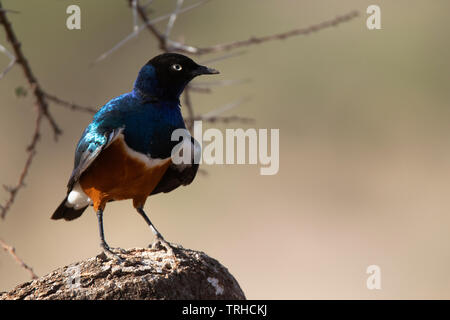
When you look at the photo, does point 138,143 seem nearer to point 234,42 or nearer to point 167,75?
point 167,75

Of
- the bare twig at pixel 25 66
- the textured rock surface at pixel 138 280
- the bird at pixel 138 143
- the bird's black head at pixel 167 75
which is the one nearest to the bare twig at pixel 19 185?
the bare twig at pixel 25 66

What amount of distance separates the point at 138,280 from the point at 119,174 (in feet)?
3.45

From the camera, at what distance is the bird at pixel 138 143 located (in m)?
4.93

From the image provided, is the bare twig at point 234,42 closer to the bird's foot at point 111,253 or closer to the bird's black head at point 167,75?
the bird's black head at point 167,75

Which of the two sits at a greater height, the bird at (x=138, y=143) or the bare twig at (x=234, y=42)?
the bare twig at (x=234, y=42)

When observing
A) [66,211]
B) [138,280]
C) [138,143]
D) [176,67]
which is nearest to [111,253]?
[138,280]

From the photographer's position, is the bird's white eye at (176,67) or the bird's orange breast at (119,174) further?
the bird's white eye at (176,67)

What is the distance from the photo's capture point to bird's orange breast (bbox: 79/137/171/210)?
16.1 ft

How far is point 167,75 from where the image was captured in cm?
532

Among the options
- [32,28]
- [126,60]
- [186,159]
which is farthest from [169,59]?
[32,28]

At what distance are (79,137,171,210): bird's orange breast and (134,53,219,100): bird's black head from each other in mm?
538

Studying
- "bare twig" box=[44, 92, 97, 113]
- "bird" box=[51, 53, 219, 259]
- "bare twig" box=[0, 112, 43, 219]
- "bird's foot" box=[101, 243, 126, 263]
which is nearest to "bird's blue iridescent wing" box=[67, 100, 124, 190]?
"bird" box=[51, 53, 219, 259]

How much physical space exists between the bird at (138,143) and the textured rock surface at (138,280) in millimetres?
328
